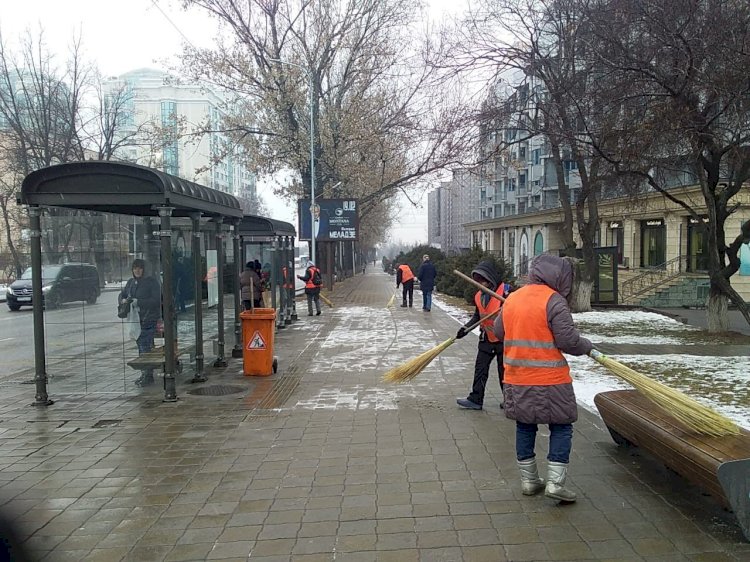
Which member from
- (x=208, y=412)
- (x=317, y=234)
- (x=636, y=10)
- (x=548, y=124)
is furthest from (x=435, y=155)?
(x=208, y=412)

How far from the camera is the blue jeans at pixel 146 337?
862cm

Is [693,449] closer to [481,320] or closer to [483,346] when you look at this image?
[481,320]

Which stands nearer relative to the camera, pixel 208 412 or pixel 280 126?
pixel 208 412

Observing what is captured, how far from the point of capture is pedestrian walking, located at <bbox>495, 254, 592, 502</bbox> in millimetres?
4293

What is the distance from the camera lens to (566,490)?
4.41 meters

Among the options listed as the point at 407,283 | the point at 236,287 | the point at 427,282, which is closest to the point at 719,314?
the point at 427,282

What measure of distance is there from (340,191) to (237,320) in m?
22.9

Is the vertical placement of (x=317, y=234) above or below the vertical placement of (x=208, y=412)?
above

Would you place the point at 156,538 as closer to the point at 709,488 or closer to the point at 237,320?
the point at 709,488

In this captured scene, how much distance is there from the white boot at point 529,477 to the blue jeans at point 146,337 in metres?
5.80

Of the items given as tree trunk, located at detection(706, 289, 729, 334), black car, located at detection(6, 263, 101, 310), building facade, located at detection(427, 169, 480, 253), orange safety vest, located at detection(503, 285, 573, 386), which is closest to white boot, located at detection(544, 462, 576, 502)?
orange safety vest, located at detection(503, 285, 573, 386)

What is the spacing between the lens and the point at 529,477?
4.56 metres

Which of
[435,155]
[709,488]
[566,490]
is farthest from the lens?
[435,155]

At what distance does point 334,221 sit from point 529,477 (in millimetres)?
24233
